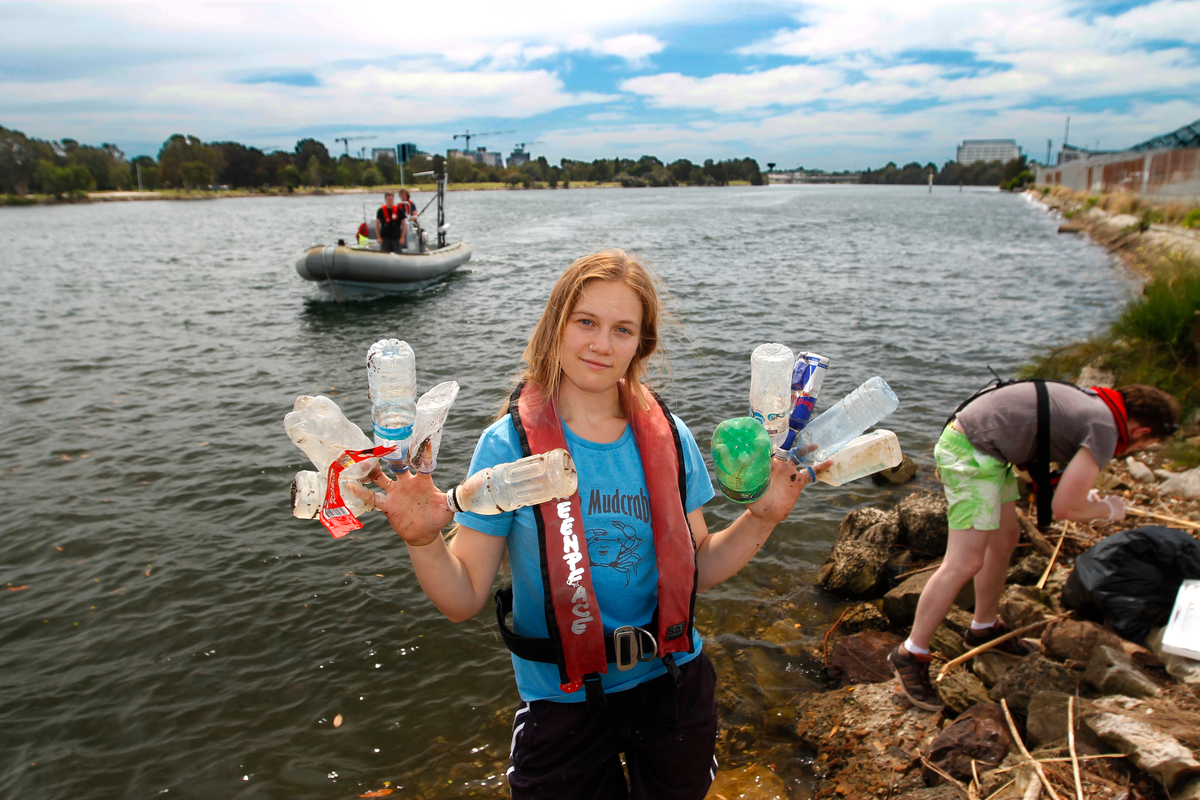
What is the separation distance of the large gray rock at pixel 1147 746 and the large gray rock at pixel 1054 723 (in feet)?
0.19

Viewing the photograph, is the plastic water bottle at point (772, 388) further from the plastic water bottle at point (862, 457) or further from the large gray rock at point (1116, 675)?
the large gray rock at point (1116, 675)

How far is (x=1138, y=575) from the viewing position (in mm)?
3850

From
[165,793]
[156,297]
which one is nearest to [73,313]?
[156,297]

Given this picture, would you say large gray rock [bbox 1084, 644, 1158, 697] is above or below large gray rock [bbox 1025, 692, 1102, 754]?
above

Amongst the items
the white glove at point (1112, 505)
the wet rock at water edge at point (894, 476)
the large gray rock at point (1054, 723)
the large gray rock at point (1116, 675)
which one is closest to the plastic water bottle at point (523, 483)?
the large gray rock at point (1054, 723)

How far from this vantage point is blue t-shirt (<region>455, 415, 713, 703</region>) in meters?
2.04

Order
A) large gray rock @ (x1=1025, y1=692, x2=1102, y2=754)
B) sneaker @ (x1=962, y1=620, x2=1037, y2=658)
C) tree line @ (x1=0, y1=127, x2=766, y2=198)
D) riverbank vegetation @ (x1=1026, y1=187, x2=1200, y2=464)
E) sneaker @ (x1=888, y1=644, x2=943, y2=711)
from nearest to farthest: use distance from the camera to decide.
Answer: large gray rock @ (x1=1025, y1=692, x2=1102, y2=754) < sneaker @ (x1=888, y1=644, x2=943, y2=711) < sneaker @ (x1=962, y1=620, x2=1037, y2=658) < riverbank vegetation @ (x1=1026, y1=187, x2=1200, y2=464) < tree line @ (x1=0, y1=127, x2=766, y2=198)

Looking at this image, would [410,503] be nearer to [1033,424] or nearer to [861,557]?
[1033,424]

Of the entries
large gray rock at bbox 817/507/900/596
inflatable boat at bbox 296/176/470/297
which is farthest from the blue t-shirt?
inflatable boat at bbox 296/176/470/297

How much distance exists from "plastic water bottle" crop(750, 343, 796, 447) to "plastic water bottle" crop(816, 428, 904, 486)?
17 cm

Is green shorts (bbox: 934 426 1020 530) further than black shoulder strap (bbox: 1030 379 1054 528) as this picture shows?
Yes

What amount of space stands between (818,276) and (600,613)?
71.0 ft

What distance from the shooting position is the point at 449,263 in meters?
21.8

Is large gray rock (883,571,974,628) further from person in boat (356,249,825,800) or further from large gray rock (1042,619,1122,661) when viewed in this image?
person in boat (356,249,825,800)
